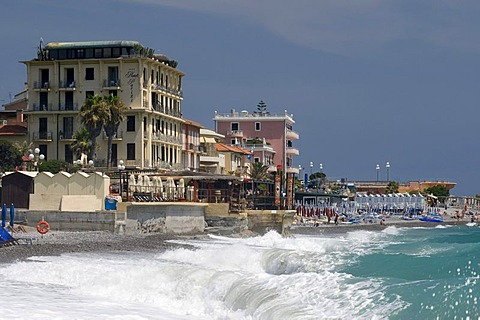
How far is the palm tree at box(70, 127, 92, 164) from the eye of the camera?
6869cm

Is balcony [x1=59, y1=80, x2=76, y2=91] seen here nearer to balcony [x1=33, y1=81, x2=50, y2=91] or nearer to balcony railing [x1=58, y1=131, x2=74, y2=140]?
balcony [x1=33, y1=81, x2=50, y2=91]

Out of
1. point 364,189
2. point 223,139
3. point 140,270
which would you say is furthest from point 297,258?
point 364,189

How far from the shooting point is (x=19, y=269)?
28500 millimetres

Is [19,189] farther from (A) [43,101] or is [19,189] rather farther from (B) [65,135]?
(A) [43,101]

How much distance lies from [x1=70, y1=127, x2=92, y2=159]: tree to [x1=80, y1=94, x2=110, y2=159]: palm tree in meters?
2.54

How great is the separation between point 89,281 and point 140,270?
66.8 inches

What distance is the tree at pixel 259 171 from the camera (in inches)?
3790

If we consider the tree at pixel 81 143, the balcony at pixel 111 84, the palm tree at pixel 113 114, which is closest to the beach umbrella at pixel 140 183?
the palm tree at pixel 113 114

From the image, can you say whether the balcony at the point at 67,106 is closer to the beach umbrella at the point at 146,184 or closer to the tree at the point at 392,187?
the beach umbrella at the point at 146,184

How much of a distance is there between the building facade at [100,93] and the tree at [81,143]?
2.00 meters

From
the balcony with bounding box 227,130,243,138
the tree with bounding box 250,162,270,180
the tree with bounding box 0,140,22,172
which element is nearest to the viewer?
the tree with bounding box 0,140,22,172

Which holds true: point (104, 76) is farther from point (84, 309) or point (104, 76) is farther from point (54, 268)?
point (84, 309)

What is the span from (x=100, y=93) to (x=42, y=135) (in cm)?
566

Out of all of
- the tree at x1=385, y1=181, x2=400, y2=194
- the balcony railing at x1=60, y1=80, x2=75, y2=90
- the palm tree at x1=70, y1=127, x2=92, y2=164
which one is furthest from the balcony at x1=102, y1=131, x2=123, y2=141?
the tree at x1=385, y1=181, x2=400, y2=194
